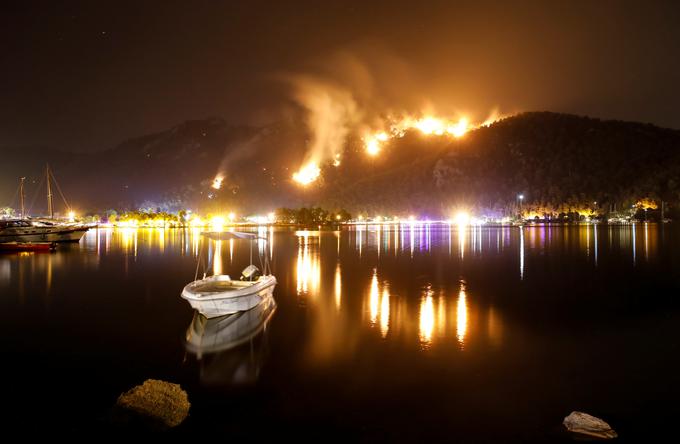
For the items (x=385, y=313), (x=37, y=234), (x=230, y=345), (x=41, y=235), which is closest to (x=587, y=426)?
(x=230, y=345)

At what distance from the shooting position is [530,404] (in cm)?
935

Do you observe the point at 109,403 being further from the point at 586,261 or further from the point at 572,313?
the point at 586,261

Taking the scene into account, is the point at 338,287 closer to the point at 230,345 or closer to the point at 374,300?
the point at 374,300

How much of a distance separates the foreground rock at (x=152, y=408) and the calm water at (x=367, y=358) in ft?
1.09

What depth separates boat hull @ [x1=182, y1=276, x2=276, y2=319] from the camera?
15.2m

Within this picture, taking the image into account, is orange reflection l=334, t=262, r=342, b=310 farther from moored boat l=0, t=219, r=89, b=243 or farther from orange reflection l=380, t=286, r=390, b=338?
moored boat l=0, t=219, r=89, b=243

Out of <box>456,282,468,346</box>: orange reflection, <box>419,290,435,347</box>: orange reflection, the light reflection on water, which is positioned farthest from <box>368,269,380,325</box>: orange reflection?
<box>456,282,468,346</box>: orange reflection

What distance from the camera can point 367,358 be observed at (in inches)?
483

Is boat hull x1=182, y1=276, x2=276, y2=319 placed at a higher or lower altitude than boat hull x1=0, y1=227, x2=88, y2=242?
lower

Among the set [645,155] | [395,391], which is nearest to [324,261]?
[395,391]

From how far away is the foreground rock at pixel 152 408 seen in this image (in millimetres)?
8453

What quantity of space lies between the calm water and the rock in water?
280mm

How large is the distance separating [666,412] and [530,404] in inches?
98.8

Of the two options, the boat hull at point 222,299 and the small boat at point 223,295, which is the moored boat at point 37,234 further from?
the boat hull at point 222,299
